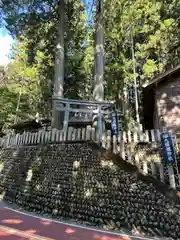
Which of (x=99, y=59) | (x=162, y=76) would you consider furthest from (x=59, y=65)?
(x=162, y=76)

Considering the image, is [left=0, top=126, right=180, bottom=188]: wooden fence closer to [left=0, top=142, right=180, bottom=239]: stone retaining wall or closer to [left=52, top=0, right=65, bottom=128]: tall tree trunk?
[left=0, top=142, right=180, bottom=239]: stone retaining wall

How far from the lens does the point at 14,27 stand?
10.6m

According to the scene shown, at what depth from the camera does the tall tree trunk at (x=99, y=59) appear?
902 cm

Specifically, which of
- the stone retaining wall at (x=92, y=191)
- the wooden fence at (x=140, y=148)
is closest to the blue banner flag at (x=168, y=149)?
the wooden fence at (x=140, y=148)

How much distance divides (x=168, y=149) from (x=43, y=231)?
319 centimetres

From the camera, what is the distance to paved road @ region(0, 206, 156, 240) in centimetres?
352

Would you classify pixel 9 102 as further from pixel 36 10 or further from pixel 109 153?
pixel 109 153

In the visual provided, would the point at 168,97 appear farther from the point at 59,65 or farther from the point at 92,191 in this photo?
the point at 92,191

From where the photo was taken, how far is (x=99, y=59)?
952 cm

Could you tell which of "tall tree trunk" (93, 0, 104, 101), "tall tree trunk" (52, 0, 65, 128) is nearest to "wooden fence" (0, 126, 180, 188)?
"tall tree trunk" (52, 0, 65, 128)

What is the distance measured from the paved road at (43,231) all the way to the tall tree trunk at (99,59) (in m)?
5.92

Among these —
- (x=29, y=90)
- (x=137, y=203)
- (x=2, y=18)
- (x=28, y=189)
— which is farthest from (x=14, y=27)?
(x=137, y=203)

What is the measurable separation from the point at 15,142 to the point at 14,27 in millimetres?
6604

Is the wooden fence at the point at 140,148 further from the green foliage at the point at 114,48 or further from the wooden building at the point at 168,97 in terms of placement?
the green foliage at the point at 114,48
